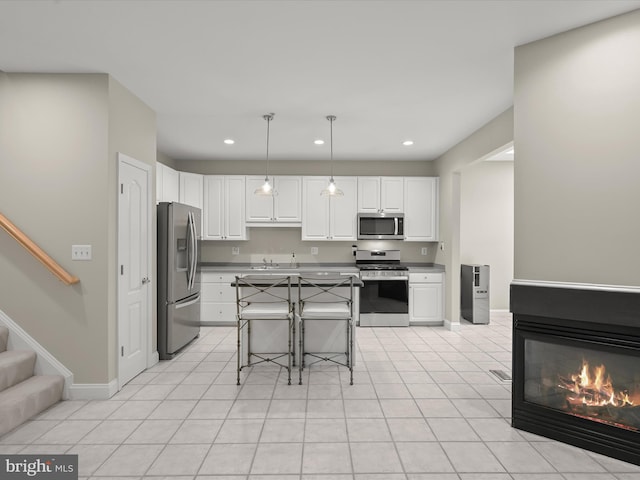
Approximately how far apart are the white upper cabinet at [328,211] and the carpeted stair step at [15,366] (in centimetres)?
394

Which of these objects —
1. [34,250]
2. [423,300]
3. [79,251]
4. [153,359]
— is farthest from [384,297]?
[34,250]

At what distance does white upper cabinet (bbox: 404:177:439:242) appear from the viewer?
6.31 metres

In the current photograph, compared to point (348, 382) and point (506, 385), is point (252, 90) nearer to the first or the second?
point (348, 382)

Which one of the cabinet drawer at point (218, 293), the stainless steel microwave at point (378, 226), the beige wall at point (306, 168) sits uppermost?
the beige wall at point (306, 168)

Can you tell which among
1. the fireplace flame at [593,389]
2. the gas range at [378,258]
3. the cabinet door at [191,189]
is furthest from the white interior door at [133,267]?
the fireplace flame at [593,389]

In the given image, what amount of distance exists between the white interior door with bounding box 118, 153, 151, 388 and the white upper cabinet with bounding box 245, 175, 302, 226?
239 cm

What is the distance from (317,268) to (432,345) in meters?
2.23

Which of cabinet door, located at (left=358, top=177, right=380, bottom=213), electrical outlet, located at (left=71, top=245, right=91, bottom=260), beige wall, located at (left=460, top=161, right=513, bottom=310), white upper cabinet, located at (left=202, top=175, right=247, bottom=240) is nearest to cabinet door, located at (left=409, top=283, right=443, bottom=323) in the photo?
beige wall, located at (left=460, top=161, right=513, bottom=310)

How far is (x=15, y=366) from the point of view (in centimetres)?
296

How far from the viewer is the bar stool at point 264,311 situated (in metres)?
3.51

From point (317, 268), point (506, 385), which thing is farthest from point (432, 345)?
point (317, 268)

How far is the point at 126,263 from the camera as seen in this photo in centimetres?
350

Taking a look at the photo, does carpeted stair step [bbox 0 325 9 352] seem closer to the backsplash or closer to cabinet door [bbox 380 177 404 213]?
the backsplash

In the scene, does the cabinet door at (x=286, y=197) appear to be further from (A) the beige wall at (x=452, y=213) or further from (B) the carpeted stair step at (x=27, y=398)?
(B) the carpeted stair step at (x=27, y=398)
